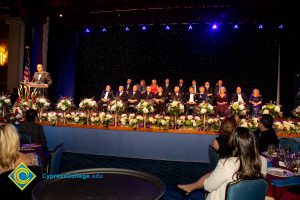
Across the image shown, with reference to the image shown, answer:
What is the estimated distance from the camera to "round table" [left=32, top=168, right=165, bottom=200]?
148 centimetres

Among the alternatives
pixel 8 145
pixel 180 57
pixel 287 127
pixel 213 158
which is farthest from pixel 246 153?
pixel 180 57

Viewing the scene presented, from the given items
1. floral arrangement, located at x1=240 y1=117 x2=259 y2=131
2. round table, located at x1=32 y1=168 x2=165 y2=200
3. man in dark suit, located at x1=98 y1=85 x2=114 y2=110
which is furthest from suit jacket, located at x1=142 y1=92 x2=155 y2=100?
round table, located at x1=32 y1=168 x2=165 y2=200

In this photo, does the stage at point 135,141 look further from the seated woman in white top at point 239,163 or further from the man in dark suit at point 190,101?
the man in dark suit at point 190,101

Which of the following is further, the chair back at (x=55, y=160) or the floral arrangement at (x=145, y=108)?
the floral arrangement at (x=145, y=108)

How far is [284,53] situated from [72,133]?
27.7 feet

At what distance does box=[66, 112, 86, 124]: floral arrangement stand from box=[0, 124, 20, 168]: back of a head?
14.0ft

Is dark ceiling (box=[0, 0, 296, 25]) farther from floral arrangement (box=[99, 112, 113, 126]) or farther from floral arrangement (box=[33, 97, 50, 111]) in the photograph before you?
floral arrangement (box=[99, 112, 113, 126])

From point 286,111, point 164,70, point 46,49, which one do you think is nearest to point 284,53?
point 286,111

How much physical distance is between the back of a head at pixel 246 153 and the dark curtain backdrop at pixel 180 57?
9.65 metres

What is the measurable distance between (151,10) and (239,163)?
9060mm

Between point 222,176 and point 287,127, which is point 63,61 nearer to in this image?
point 287,127

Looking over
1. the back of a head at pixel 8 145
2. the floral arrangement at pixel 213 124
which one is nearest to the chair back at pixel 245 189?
the back of a head at pixel 8 145

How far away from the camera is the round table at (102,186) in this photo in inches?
58.4

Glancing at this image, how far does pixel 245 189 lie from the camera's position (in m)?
2.05
